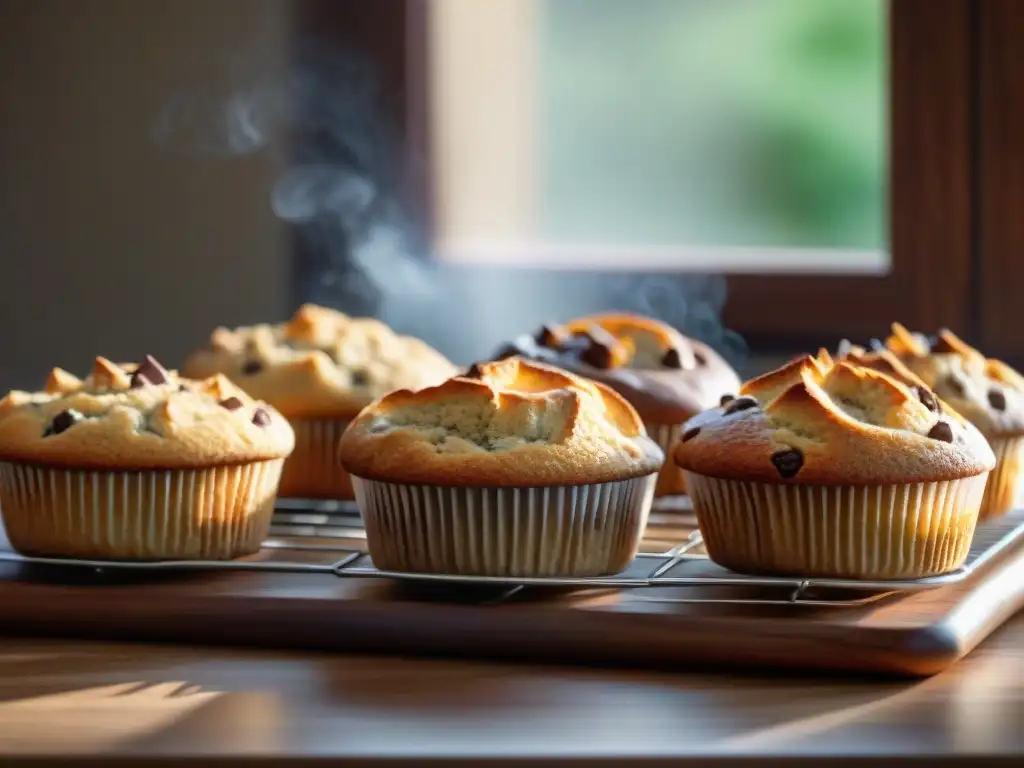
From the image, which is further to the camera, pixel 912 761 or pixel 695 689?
pixel 695 689

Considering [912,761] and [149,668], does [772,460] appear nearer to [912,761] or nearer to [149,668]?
[912,761]

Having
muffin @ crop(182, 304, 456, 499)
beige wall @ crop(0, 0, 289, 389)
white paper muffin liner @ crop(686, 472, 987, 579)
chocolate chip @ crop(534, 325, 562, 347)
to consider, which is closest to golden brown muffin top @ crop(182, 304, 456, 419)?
muffin @ crop(182, 304, 456, 499)

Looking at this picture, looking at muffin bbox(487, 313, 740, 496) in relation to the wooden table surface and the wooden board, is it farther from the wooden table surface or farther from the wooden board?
the wooden table surface

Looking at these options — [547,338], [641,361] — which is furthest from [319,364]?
[641,361]

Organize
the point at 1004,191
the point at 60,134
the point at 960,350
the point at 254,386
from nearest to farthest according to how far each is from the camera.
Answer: the point at 960,350, the point at 254,386, the point at 1004,191, the point at 60,134

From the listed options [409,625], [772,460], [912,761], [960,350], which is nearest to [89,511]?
[409,625]
